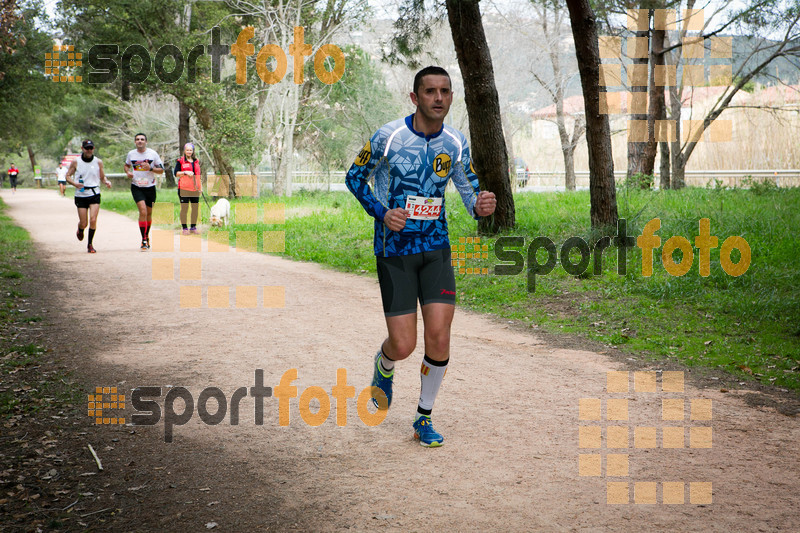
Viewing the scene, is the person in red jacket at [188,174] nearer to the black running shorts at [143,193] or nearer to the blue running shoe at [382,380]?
the black running shorts at [143,193]

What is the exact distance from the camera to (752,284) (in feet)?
30.1

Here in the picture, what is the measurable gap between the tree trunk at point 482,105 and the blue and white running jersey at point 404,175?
30.4 feet

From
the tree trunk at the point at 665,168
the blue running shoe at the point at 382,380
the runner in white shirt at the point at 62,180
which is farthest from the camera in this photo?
the tree trunk at the point at 665,168

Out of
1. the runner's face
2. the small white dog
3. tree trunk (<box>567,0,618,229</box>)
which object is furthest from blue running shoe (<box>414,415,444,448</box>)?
the small white dog

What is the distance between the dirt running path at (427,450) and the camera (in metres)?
3.66

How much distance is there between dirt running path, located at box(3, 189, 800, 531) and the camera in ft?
12.0

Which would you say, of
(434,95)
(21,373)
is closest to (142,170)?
(21,373)

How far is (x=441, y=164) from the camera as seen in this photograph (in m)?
4.65

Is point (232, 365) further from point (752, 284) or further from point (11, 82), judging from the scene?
point (11, 82)

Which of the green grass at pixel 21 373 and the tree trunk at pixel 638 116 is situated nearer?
the green grass at pixel 21 373

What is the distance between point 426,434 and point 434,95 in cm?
224

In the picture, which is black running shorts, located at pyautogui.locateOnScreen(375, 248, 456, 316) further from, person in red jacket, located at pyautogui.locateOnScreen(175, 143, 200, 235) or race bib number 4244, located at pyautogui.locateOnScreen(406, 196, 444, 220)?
person in red jacket, located at pyautogui.locateOnScreen(175, 143, 200, 235)

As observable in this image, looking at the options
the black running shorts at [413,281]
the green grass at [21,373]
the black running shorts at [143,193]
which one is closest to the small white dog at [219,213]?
the black running shorts at [143,193]

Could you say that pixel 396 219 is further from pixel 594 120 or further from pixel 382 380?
pixel 594 120
